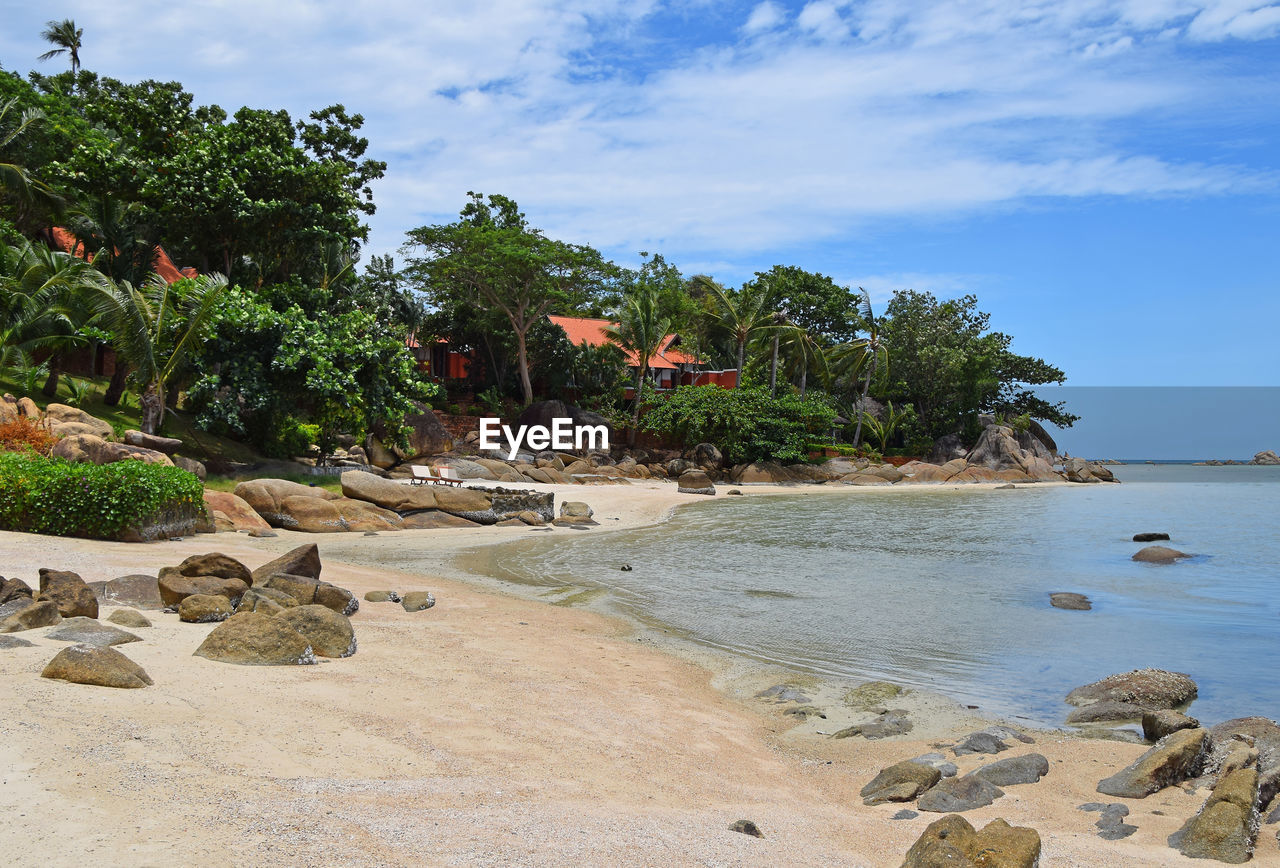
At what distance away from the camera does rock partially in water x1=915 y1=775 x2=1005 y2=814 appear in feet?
18.3

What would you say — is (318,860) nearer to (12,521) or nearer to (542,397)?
(12,521)

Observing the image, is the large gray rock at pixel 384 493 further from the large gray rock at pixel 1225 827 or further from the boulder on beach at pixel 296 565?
the large gray rock at pixel 1225 827

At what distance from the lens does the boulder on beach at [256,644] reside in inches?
273

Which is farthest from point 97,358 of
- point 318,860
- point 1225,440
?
point 1225,440

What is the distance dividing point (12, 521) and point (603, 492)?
19681 mm

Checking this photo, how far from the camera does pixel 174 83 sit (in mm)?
31625

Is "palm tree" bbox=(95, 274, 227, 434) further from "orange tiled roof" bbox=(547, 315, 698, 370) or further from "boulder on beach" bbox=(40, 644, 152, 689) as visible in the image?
"orange tiled roof" bbox=(547, 315, 698, 370)

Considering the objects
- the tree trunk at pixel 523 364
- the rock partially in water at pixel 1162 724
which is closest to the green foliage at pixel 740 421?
the tree trunk at pixel 523 364

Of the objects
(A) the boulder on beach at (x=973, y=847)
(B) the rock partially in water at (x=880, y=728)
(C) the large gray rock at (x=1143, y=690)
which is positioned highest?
(A) the boulder on beach at (x=973, y=847)

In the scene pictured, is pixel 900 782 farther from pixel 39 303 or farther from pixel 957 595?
pixel 39 303

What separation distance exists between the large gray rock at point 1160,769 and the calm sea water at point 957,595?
1.85m

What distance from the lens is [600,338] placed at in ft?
164

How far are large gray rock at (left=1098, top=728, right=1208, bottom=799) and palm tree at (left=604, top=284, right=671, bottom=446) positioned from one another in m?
37.8

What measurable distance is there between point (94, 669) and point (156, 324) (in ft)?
57.6
